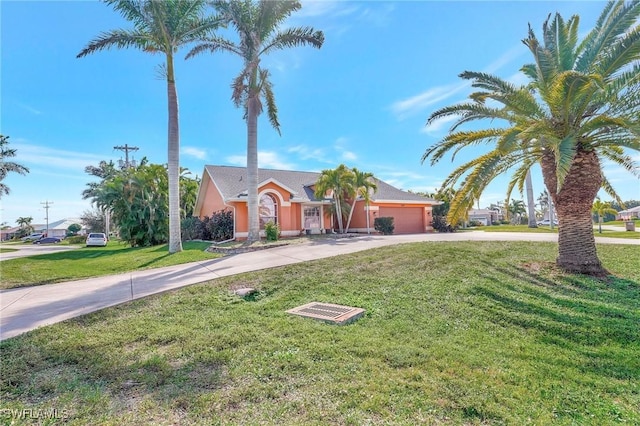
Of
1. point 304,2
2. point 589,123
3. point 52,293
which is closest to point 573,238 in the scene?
point 589,123

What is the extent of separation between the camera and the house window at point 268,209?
22203 millimetres

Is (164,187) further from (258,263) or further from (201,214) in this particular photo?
(258,263)

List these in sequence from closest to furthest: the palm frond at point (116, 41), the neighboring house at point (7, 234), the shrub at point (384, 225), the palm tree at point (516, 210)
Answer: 1. the palm frond at point (116, 41)
2. the shrub at point (384, 225)
3. the palm tree at point (516, 210)
4. the neighboring house at point (7, 234)

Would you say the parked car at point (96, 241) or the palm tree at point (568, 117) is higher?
the palm tree at point (568, 117)

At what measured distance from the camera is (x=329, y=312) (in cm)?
575

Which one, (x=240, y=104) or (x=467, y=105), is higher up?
(x=240, y=104)

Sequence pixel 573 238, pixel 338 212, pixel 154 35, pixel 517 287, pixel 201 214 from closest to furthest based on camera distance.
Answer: pixel 517 287 < pixel 573 238 < pixel 154 35 < pixel 338 212 < pixel 201 214

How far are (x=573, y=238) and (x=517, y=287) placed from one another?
3.45 m

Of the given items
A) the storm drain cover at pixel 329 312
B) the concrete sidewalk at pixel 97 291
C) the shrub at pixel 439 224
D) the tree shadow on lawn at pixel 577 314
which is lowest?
the tree shadow on lawn at pixel 577 314

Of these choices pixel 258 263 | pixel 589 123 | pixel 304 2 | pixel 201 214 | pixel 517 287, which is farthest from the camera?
pixel 201 214

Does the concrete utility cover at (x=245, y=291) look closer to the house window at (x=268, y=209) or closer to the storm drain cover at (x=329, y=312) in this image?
the storm drain cover at (x=329, y=312)

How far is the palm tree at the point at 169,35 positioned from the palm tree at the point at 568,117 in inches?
458

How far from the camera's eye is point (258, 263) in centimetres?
1057

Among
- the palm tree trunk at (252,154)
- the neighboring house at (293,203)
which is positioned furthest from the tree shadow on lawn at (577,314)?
the neighboring house at (293,203)
